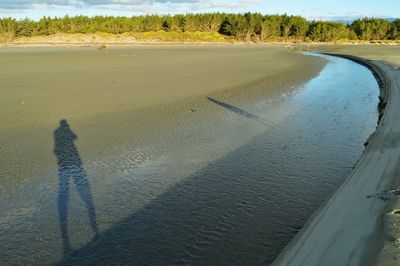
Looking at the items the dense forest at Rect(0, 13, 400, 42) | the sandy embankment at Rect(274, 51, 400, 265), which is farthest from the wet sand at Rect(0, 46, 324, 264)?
the dense forest at Rect(0, 13, 400, 42)

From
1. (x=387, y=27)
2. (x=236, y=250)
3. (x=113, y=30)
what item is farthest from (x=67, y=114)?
(x=387, y=27)

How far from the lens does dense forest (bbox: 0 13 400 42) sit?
107m

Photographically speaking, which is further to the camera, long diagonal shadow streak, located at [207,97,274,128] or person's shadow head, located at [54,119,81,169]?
long diagonal shadow streak, located at [207,97,274,128]

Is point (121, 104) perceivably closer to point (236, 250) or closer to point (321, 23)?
point (236, 250)

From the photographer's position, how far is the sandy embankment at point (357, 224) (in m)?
5.38

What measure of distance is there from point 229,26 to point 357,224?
10754 cm

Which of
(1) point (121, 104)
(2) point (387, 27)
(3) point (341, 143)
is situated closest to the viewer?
(3) point (341, 143)

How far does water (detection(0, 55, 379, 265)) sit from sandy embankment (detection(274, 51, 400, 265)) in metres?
0.48

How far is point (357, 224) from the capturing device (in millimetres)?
6336

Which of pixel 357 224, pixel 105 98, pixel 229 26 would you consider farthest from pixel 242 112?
pixel 229 26

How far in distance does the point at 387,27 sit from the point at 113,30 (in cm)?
7523

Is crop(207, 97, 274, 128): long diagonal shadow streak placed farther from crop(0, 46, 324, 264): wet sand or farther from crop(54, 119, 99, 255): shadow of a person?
crop(54, 119, 99, 255): shadow of a person

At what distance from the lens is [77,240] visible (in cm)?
660

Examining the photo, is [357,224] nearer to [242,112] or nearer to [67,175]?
[67,175]
